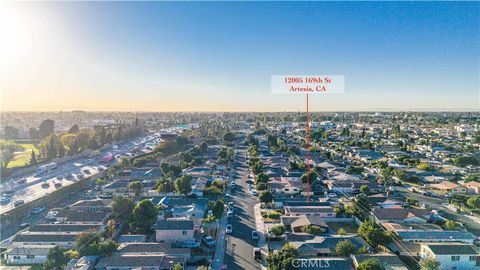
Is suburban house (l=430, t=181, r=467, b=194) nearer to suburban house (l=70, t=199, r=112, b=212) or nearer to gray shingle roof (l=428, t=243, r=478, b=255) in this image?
gray shingle roof (l=428, t=243, r=478, b=255)

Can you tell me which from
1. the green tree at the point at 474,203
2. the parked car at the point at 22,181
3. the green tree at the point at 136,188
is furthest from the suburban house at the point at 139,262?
the parked car at the point at 22,181

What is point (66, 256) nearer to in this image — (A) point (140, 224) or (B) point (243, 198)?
(A) point (140, 224)

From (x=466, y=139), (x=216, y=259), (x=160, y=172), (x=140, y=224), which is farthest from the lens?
(x=466, y=139)

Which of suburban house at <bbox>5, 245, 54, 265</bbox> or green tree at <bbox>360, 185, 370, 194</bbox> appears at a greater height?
green tree at <bbox>360, 185, 370, 194</bbox>

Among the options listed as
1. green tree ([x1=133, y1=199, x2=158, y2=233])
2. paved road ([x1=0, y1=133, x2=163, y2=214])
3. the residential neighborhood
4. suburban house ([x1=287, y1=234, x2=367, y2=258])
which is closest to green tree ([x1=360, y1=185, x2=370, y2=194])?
the residential neighborhood

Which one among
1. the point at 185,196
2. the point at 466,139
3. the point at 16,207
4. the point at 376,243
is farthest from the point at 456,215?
the point at 466,139

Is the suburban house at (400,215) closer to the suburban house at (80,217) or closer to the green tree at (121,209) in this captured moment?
the green tree at (121,209)
